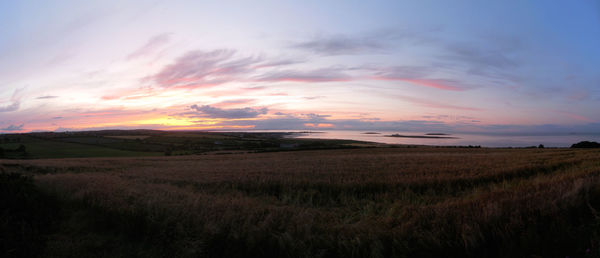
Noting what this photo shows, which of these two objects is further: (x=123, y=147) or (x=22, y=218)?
(x=123, y=147)

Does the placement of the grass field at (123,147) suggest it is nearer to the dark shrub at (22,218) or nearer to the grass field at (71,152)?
the grass field at (71,152)

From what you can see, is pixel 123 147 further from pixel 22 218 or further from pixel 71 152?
pixel 22 218

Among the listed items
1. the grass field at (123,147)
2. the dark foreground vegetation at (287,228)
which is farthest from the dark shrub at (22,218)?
the grass field at (123,147)

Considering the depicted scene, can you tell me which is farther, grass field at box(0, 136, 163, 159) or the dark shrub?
grass field at box(0, 136, 163, 159)

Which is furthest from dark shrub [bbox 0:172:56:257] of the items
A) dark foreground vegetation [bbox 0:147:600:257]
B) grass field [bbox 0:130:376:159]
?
grass field [bbox 0:130:376:159]

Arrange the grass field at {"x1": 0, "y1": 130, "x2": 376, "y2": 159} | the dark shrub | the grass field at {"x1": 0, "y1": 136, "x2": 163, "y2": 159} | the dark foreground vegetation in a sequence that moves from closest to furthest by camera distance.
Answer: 1. the dark foreground vegetation
2. the dark shrub
3. the grass field at {"x1": 0, "y1": 136, "x2": 163, "y2": 159}
4. the grass field at {"x1": 0, "y1": 130, "x2": 376, "y2": 159}

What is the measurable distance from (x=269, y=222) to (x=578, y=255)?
4077mm

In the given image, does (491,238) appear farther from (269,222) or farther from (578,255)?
(269,222)

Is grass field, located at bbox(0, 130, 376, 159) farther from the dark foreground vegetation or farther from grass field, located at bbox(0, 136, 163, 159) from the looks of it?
the dark foreground vegetation

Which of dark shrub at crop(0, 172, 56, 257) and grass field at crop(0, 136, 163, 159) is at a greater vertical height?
dark shrub at crop(0, 172, 56, 257)

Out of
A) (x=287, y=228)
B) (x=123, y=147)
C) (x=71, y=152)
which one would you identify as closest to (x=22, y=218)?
(x=287, y=228)

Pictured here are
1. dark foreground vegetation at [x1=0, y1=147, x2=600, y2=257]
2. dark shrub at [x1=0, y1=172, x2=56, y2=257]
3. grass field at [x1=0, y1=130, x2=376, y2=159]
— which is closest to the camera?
dark foreground vegetation at [x1=0, y1=147, x2=600, y2=257]

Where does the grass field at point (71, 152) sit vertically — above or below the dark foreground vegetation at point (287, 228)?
below

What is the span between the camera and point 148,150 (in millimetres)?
67375
